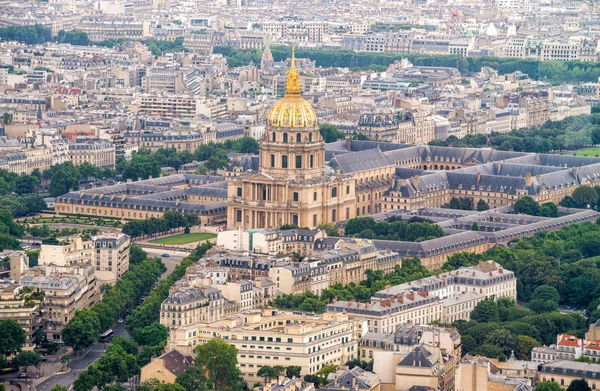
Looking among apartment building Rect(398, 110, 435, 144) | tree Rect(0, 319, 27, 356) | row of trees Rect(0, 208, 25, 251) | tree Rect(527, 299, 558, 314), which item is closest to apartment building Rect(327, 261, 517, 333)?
tree Rect(527, 299, 558, 314)

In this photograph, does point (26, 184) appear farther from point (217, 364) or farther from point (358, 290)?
point (217, 364)

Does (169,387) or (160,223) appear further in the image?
(160,223)

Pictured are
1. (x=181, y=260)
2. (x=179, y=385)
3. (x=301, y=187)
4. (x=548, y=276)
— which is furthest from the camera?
(x=301, y=187)

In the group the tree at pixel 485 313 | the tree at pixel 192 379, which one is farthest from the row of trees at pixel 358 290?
the tree at pixel 192 379

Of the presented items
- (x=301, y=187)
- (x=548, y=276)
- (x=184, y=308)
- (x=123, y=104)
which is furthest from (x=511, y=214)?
(x=123, y=104)

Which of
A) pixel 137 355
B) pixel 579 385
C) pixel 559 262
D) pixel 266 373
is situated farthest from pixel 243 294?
pixel 559 262

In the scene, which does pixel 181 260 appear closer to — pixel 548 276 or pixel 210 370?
pixel 548 276

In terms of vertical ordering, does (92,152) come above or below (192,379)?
below

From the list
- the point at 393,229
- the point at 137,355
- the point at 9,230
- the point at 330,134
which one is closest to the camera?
the point at 137,355
